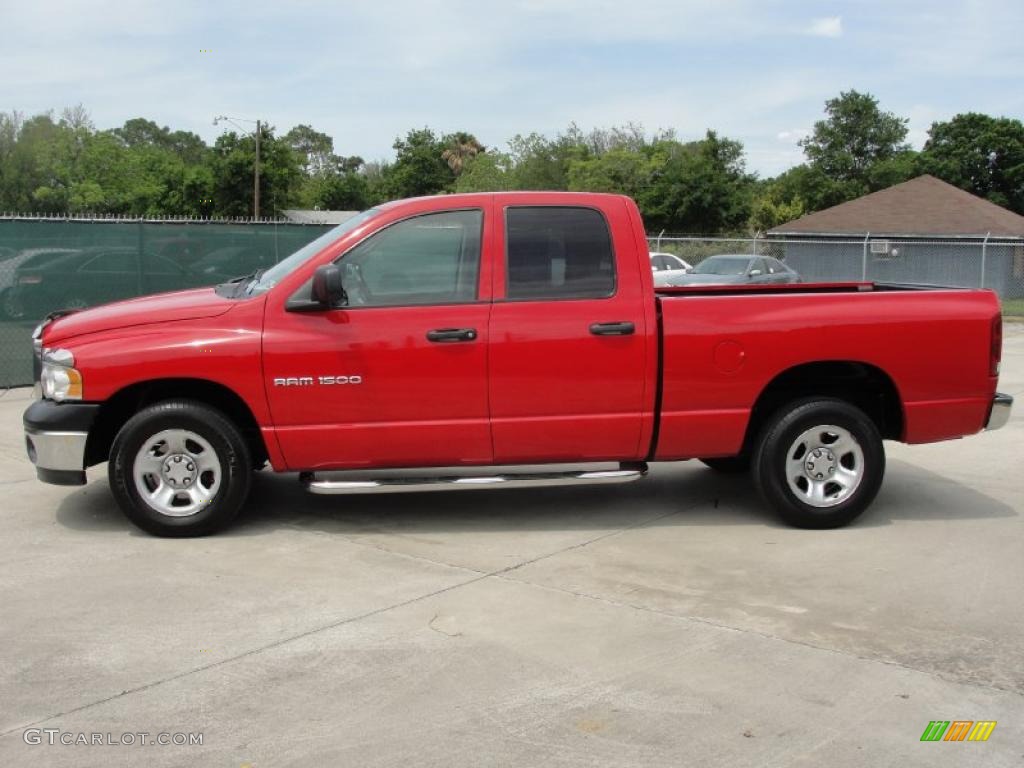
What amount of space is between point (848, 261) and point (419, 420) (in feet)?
107

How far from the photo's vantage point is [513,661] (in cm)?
445

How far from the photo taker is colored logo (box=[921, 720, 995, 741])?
3.79 meters

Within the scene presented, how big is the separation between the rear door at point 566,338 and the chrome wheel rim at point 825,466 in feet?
3.19

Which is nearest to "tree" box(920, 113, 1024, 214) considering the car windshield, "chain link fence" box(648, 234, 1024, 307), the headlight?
"chain link fence" box(648, 234, 1024, 307)

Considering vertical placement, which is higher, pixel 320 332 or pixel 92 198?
pixel 92 198

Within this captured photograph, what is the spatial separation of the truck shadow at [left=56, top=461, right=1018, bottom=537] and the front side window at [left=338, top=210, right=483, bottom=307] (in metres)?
1.45

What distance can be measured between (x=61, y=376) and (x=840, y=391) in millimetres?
4715

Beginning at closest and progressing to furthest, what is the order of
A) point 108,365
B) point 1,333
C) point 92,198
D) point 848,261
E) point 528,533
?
1. point 108,365
2. point 528,533
3. point 1,333
4. point 848,261
5. point 92,198

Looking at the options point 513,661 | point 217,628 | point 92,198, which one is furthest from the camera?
point 92,198

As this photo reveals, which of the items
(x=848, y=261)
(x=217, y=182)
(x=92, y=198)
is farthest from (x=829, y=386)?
(x=92, y=198)

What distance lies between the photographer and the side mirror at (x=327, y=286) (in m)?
5.88

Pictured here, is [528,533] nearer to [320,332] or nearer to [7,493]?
[320,332]

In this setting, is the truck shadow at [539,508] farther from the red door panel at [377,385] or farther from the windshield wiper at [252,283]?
the windshield wiper at [252,283]

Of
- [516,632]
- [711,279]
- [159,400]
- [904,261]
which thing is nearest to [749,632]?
[516,632]
